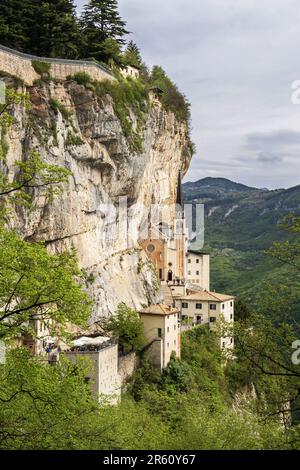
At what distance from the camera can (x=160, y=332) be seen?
50.8 m

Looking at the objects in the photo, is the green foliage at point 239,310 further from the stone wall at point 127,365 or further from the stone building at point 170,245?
the stone wall at point 127,365

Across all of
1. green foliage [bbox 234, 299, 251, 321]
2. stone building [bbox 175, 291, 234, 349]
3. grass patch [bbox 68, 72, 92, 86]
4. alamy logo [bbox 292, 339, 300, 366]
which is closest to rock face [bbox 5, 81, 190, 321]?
grass patch [bbox 68, 72, 92, 86]

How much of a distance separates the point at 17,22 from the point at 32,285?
35064 millimetres

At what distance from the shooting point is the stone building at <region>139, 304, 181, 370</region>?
5022 cm

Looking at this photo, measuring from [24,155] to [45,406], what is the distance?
25.3 meters

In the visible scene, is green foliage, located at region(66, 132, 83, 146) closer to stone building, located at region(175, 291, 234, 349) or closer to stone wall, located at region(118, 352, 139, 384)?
stone wall, located at region(118, 352, 139, 384)

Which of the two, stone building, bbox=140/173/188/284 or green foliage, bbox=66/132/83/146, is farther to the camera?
stone building, bbox=140/173/188/284

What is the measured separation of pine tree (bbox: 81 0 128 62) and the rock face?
243 inches

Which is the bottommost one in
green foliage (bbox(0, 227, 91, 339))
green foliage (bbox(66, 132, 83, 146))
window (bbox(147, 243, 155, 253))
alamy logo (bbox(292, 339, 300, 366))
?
alamy logo (bbox(292, 339, 300, 366))

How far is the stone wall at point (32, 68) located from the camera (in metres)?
39.1

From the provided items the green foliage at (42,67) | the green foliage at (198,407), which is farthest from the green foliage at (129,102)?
the green foliage at (198,407)

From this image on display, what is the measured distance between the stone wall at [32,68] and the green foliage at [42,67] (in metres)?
0.21

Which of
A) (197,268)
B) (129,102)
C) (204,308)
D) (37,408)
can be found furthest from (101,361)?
(197,268)

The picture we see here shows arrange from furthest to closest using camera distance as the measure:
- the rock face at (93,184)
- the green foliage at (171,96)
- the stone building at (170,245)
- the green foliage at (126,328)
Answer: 1. the stone building at (170,245)
2. the green foliage at (171,96)
3. the green foliage at (126,328)
4. the rock face at (93,184)
